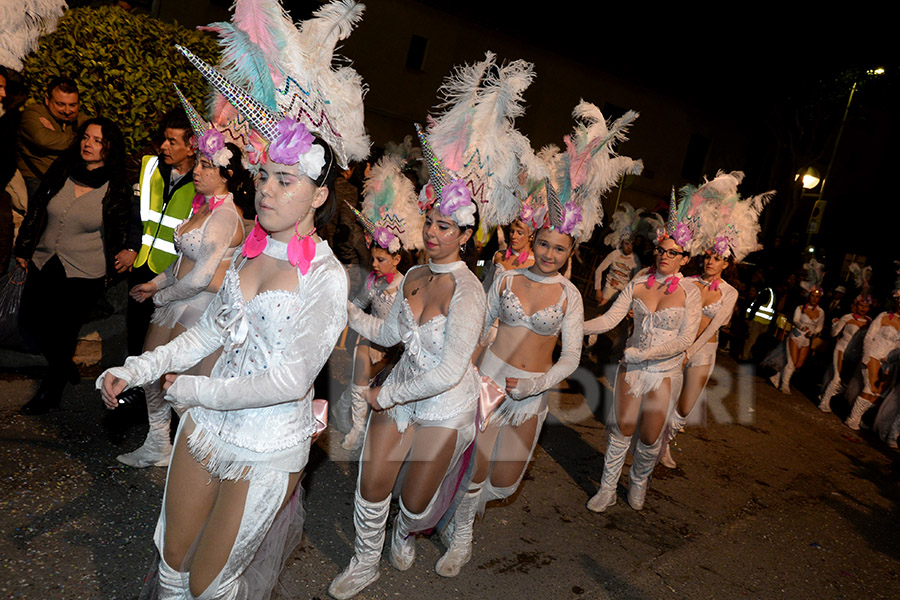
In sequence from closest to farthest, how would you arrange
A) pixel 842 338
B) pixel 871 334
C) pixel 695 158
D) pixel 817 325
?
1. pixel 871 334
2. pixel 842 338
3. pixel 817 325
4. pixel 695 158

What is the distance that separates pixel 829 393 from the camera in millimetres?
11383

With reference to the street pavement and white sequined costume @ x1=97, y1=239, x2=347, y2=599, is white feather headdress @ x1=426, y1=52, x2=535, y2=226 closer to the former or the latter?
white sequined costume @ x1=97, y1=239, x2=347, y2=599

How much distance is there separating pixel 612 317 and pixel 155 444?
3516 millimetres

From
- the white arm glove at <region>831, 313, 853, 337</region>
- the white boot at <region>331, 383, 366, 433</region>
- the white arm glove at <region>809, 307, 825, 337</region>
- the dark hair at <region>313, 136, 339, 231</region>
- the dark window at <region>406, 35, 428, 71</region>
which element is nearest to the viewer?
the dark hair at <region>313, 136, 339, 231</region>

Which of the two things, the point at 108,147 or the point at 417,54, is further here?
the point at 417,54

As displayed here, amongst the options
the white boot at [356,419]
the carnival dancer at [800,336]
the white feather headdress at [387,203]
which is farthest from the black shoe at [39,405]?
the carnival dancer at [800,336]

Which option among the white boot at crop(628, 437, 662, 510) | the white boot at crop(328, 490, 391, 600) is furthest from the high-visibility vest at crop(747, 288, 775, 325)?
the white boot at crop(328, 490, 391, 600)

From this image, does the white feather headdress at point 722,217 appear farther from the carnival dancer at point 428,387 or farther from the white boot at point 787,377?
the white boot at point 787,377

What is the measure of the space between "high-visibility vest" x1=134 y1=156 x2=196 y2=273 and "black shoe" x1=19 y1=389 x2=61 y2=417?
1119 millimetres

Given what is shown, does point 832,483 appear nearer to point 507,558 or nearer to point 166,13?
point 507,558

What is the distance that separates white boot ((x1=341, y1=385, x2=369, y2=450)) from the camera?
18.1 ft

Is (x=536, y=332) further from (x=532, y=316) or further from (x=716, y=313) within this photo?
(x=716, y=313)

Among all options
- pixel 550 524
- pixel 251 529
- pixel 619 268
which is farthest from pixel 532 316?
pixel 619 268

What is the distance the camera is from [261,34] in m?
2.60
